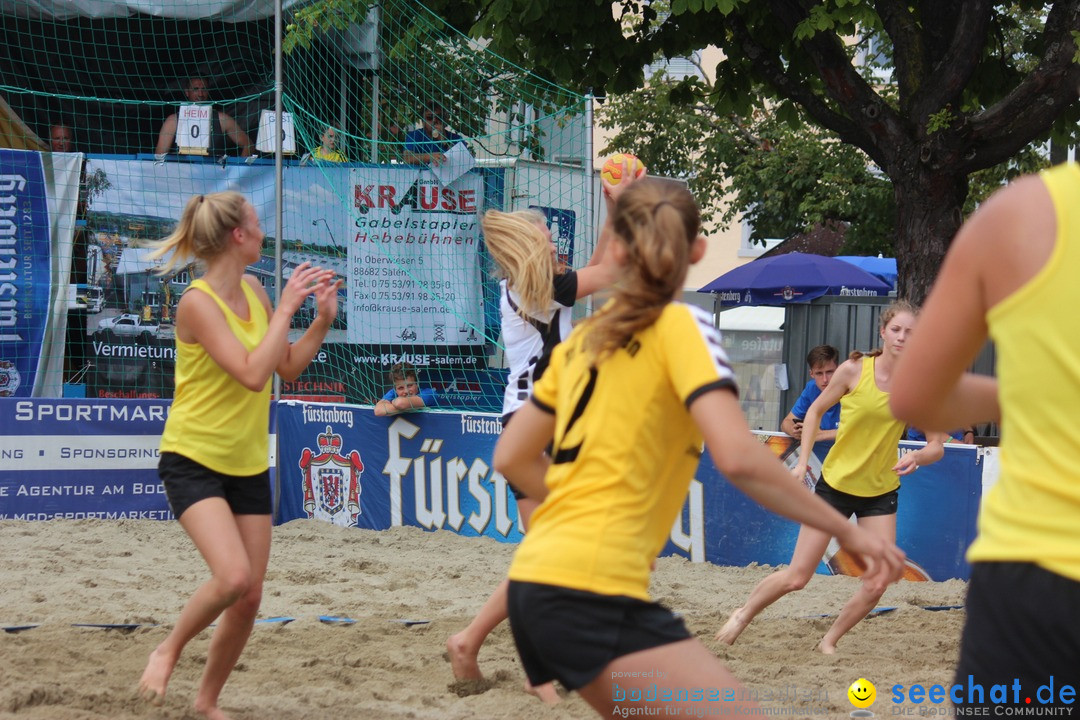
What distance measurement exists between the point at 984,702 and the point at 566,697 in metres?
2.76

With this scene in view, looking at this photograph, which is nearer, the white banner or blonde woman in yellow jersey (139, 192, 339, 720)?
blonde woman in yellow jersey (139, 192, 339, 720)

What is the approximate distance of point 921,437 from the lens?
7.38 m

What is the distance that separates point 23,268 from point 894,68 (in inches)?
281

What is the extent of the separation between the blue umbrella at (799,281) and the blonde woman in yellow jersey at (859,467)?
8.65 metres

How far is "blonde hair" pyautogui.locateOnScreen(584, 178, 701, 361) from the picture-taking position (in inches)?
87.0

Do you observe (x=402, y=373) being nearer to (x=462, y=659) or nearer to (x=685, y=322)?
(x=462, y=659)

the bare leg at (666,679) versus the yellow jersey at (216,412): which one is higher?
the yellow jersey at (216,412)

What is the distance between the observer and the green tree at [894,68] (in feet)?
27.1

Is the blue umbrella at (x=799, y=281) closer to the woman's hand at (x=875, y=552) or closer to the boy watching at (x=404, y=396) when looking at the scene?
the boy watching at (x=404, y=396)

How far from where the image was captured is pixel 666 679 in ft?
6.82

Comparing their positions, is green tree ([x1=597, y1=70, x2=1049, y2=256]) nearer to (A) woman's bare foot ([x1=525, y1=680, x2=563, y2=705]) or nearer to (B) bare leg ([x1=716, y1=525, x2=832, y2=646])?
(B) bare leg ([x1=716, y1=525, x2=832, y2=646])

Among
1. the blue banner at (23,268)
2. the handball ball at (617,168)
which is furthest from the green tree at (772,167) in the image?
the handball ball at (617,168)

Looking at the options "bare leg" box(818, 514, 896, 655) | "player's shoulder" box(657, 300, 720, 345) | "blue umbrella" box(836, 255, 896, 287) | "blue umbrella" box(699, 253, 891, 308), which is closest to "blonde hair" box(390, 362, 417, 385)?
"bare leg" box(818, 514, 896, 655)

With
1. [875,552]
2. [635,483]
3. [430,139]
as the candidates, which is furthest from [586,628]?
[430,139]
